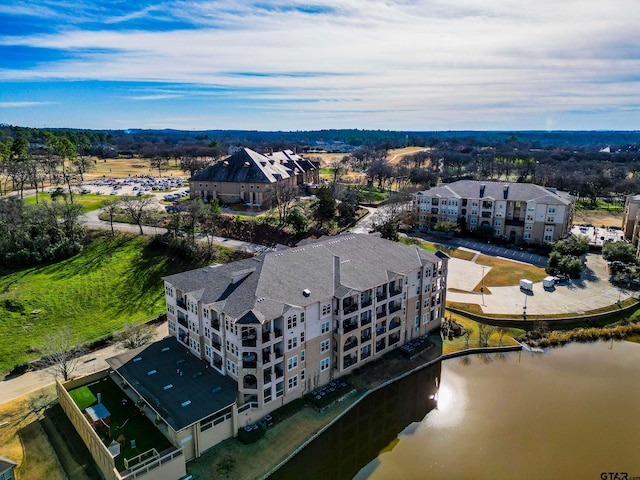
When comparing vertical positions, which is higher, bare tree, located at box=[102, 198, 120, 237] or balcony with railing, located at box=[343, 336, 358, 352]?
bare tree, located at box=[102, 198, 120, 237]

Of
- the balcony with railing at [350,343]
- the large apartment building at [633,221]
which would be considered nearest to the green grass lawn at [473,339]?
the balcony with railing at [350,343]

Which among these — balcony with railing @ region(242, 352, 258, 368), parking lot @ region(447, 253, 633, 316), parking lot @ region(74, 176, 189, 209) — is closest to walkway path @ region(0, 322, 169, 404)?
balcony with railing @ region(242, 352, 258, 368)

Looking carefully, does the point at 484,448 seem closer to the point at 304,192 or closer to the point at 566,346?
the point at 566,346

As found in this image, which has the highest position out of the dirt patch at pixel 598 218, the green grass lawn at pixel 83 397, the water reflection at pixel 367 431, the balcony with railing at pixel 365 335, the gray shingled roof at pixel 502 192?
the gray shingled roof at pixel 502 192

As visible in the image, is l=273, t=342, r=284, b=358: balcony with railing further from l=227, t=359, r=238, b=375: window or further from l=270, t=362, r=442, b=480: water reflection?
l=270, t=362, r=442, b=480: water reflection

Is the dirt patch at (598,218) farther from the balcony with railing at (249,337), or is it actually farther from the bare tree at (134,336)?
the bare tree at (134,336)

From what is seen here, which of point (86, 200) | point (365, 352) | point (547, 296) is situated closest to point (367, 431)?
point (365, 352)
